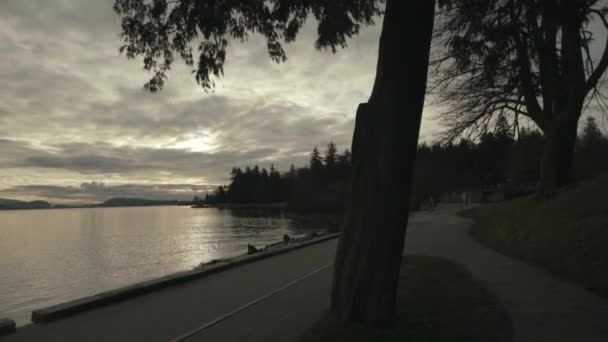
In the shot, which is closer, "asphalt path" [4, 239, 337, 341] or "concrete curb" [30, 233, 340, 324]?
"asphalt path" [4, 239, 337, 341]

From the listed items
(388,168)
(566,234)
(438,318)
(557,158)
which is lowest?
(438,318)

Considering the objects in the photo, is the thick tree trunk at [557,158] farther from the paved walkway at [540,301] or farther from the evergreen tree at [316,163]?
the evergreen tree at [316,163]

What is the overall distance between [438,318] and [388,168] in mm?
2337

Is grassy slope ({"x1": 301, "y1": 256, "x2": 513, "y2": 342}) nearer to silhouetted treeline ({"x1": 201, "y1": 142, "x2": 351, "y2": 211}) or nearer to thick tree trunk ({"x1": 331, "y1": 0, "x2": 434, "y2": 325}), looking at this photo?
thick tree trunk ({"x1": 331, "y1": 0, "x2": 434, "y2": 325})

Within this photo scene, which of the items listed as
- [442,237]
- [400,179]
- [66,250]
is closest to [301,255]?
[442,237]

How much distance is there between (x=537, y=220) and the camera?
13.0 metres

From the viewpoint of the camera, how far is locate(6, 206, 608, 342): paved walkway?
5.67 metres

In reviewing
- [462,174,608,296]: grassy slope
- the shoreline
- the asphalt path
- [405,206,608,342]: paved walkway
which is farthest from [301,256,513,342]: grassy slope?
the shoreline

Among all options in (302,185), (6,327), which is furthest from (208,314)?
(302,185)

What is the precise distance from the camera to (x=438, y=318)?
5.77 meters

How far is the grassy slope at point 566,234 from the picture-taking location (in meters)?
8.23

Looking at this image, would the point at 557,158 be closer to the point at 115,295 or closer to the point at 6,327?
the point at 115,295

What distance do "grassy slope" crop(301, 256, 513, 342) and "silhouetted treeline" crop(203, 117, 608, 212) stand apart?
1816mm

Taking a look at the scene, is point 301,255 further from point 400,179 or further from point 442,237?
point 400,179
